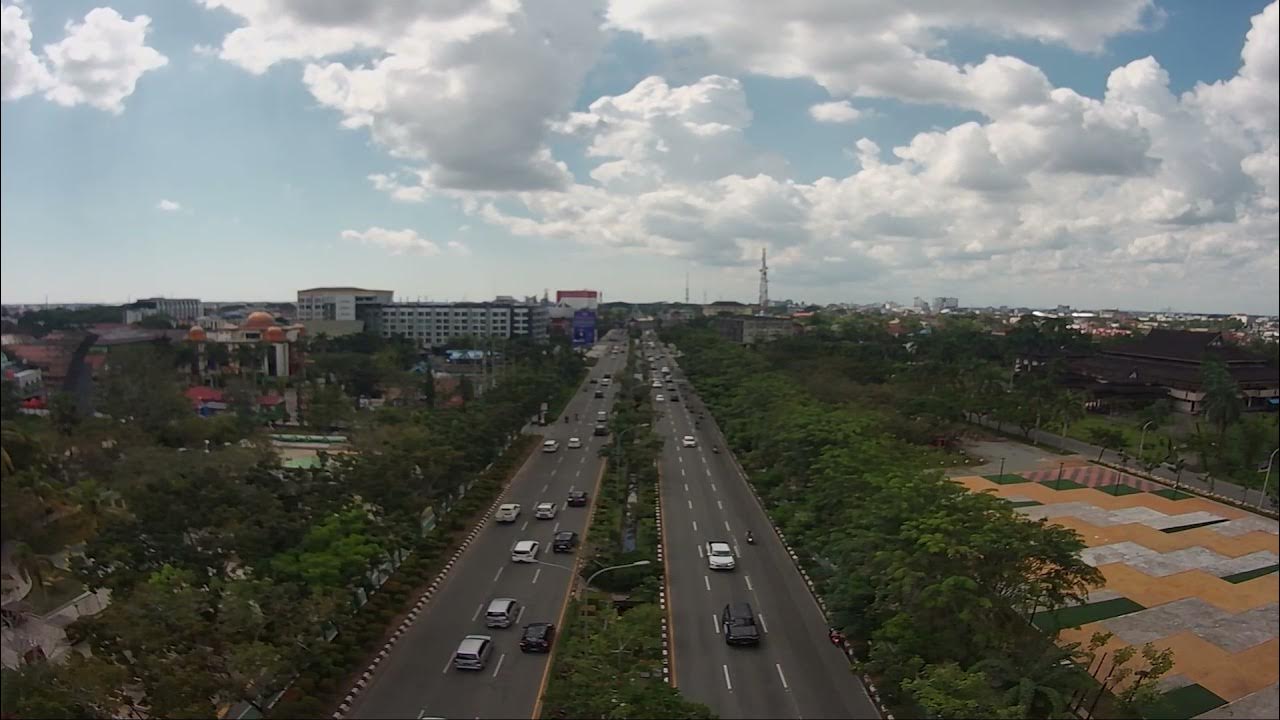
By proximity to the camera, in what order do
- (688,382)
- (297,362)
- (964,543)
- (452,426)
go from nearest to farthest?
(964,543), (452,426), (297,362), (688,382)

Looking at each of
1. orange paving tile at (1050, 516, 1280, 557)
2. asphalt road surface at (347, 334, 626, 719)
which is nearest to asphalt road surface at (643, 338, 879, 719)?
asphalt road surface at (347, 334, 626, 719)

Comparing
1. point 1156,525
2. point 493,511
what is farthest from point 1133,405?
point 493,511

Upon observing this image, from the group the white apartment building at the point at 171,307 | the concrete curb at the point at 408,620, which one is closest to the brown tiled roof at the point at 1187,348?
the concrete curb at the point at 408,620

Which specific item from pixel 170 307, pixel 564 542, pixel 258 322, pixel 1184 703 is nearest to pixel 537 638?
pixel 564 542

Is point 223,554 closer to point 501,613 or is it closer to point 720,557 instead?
point 501,613

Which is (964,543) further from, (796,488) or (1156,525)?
(1156,525)

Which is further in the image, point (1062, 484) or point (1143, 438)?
point (1143, 438)

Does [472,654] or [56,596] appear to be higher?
[472,654]
